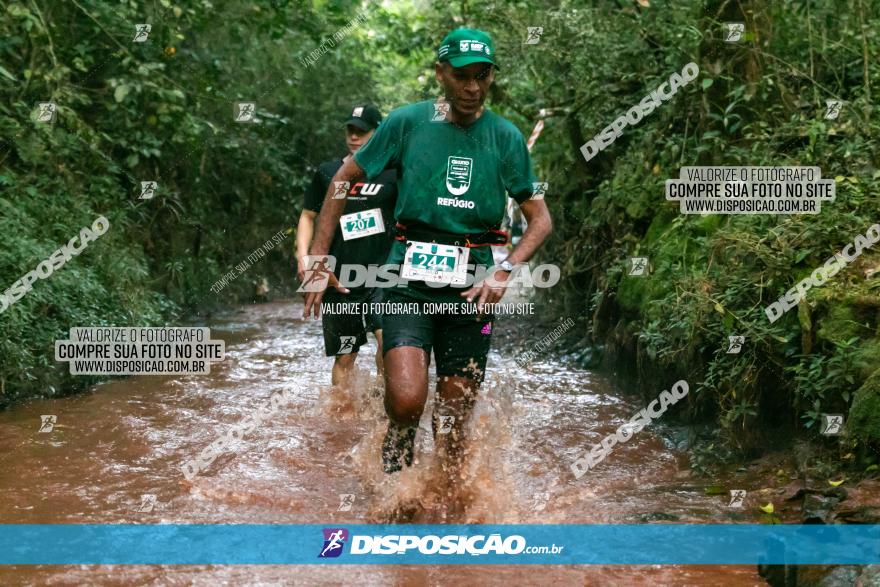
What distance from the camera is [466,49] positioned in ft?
14.3


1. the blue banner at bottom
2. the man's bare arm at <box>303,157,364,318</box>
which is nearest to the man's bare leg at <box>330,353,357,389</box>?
the man's bare arm at <box>303,157,364,318</box>

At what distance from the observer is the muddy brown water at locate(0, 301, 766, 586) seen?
405 centimetres

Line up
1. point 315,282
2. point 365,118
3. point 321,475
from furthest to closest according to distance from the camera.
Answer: point 365,118, point 321,475, point 315,282

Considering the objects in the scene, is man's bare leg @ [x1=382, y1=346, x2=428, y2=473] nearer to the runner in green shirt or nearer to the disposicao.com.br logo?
the runner in green shirt

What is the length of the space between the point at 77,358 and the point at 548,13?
530 centimetres

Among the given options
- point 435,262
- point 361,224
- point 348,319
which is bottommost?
point 348,319

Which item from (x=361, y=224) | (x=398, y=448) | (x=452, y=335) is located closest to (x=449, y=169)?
(x=452, y=335)

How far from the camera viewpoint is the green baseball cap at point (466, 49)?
4344 mm

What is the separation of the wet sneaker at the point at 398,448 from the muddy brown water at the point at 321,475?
0.08 meters

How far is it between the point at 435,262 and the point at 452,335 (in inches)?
15.1

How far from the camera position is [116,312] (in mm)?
8477

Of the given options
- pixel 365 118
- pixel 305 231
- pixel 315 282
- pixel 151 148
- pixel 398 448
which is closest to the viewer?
pixel 398 448

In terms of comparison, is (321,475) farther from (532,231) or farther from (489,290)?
(532,231)

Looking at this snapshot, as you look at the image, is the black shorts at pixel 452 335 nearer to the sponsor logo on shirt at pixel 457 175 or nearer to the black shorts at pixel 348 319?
the sponsor logo on shirt at pixel 457 175
